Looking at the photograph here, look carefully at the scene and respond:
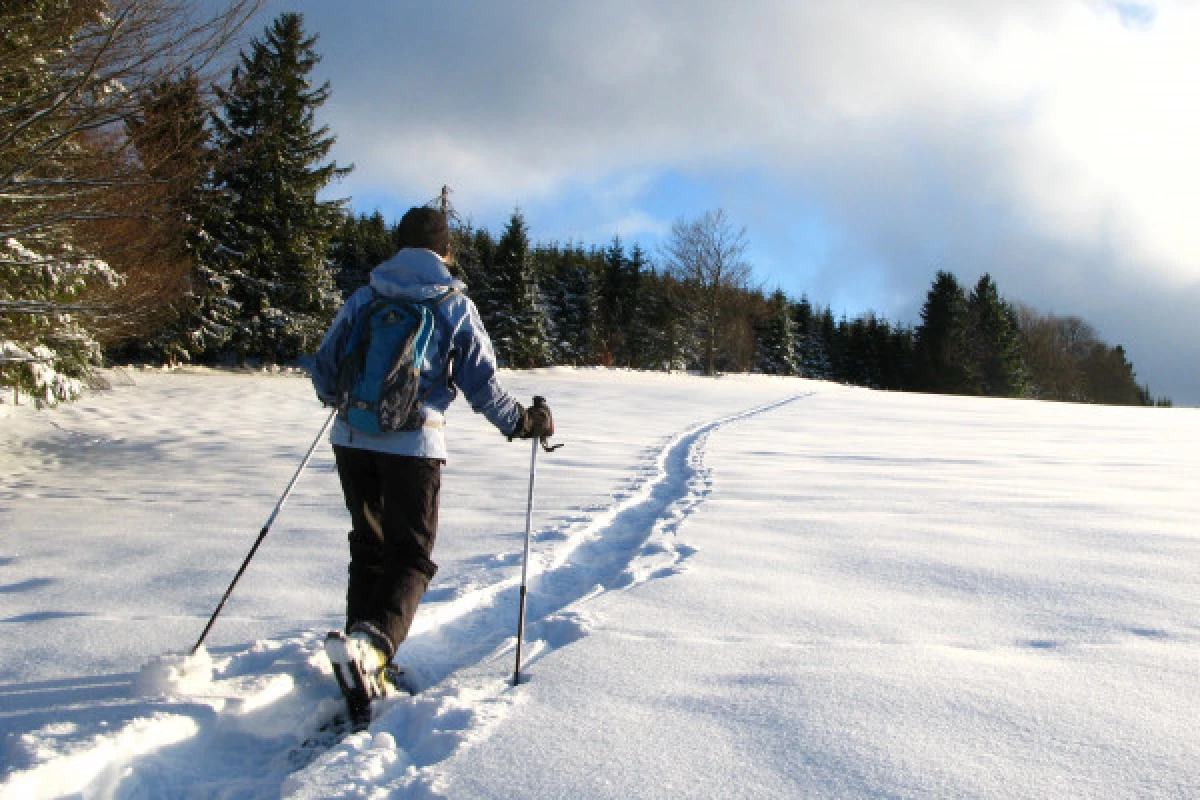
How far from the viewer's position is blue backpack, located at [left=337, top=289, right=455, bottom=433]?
8.07 ft

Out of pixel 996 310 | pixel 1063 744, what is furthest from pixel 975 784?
pixel 996 310

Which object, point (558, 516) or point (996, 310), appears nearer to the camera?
point (558, 516)

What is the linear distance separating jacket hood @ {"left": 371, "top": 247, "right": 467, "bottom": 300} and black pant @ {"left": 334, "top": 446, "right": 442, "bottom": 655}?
618 millimetres

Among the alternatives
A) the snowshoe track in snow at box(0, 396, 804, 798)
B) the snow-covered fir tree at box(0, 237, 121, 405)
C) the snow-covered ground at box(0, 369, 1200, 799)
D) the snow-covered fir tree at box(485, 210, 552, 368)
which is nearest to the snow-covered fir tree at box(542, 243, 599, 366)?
the snow-covered fir tree at box(485, 210, 552, 368)

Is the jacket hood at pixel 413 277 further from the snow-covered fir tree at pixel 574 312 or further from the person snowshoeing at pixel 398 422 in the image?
the snow-covered fir tree at pixel 574 312

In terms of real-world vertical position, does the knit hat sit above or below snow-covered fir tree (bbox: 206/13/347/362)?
below

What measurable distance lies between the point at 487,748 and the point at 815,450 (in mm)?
8092

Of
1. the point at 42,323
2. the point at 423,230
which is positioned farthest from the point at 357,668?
the point at 42,323

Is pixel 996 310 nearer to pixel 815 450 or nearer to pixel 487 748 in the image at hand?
pixel 815 450

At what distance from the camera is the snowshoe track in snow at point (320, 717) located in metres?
1.86

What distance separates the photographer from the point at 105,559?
381 cm

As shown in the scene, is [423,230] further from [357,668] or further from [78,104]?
[78,104]

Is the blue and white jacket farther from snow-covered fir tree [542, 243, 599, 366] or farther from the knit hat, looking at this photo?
snow-covered fir tree [542, 243, 599, 366]

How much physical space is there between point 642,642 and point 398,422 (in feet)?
4.18
